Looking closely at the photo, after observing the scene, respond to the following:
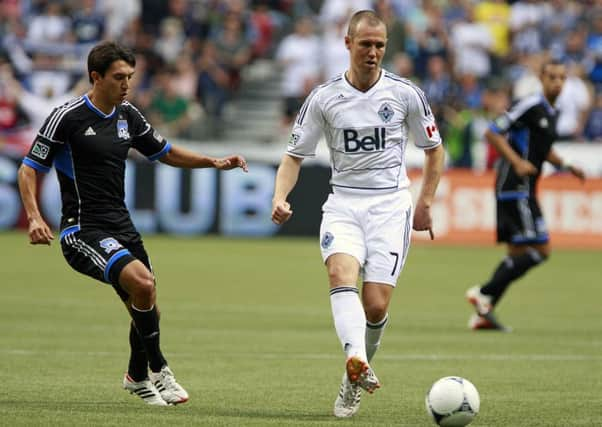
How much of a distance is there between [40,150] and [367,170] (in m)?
2.01

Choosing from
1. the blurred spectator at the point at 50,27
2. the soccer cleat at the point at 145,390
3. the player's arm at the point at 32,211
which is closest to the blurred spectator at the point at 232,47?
the blurred spectator at the point at 50,27

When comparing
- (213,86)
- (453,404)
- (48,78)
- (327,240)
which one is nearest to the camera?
(453,404)

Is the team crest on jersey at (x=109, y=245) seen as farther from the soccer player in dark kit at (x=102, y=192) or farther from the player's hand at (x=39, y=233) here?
the player's hand at (x=39, y=233)

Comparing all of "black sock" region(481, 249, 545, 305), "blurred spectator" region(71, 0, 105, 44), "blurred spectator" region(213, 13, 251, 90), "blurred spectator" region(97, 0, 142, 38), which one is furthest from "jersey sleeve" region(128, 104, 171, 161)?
"blurred spectator" region(97, 0, 142, 38)

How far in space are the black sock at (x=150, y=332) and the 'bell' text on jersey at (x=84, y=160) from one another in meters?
0.55

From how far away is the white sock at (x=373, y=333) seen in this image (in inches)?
332

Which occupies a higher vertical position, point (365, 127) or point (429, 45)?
point (365, 127)

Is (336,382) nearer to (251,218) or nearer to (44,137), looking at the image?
(44,137)

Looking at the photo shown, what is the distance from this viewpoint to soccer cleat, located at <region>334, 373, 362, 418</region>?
8016mm

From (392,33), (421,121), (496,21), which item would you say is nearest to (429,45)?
(392,33)

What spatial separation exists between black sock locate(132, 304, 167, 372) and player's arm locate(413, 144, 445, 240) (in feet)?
5.58

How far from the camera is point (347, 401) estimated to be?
26.3ft

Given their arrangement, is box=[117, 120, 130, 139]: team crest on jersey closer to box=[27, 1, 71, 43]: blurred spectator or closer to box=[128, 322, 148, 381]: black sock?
box=[128, 322, 148, 381]: black sock

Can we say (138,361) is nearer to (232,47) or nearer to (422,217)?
(422,217)
